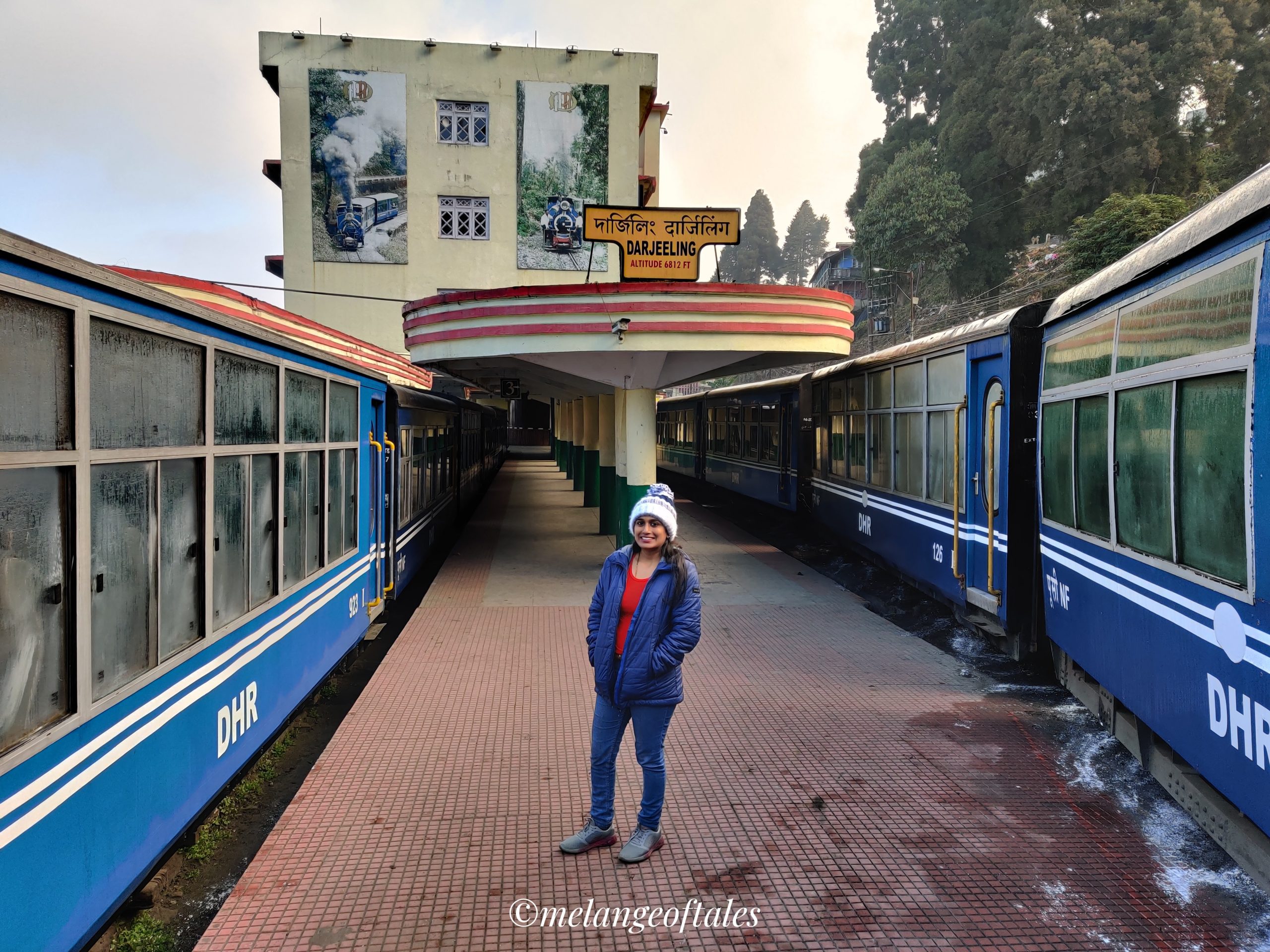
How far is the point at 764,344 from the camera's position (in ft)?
33.9

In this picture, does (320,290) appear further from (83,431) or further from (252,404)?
(83,431)

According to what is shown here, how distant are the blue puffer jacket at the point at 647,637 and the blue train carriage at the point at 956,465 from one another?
167 inches

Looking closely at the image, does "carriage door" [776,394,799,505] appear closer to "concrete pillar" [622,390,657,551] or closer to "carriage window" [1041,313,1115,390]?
"concrete pillar" [622,390,657,551]

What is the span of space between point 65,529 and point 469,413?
657 inches

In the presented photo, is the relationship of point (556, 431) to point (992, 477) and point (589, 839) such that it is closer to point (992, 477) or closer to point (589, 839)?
point (992, 477)

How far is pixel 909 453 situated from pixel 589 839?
22.1 ft

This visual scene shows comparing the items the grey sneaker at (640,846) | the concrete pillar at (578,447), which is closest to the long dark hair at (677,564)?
the grey sneaker at (640,846)

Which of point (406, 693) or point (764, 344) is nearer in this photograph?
point (406, 693)

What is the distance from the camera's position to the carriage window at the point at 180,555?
11.1 ft

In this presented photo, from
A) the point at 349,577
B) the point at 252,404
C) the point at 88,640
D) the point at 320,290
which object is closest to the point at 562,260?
the point at 320,290

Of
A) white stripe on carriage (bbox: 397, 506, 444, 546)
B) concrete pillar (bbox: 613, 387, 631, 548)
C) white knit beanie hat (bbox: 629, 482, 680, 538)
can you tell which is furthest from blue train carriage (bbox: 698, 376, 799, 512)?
white knit beanie hat (bbox: 629, 482, 680, 538)

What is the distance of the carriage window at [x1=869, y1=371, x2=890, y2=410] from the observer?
10352 mm

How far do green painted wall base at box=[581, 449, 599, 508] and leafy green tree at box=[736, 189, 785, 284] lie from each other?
76462 millimetres

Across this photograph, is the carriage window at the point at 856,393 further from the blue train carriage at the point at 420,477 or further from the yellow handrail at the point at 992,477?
the blue train carriage at the point at 420,477
